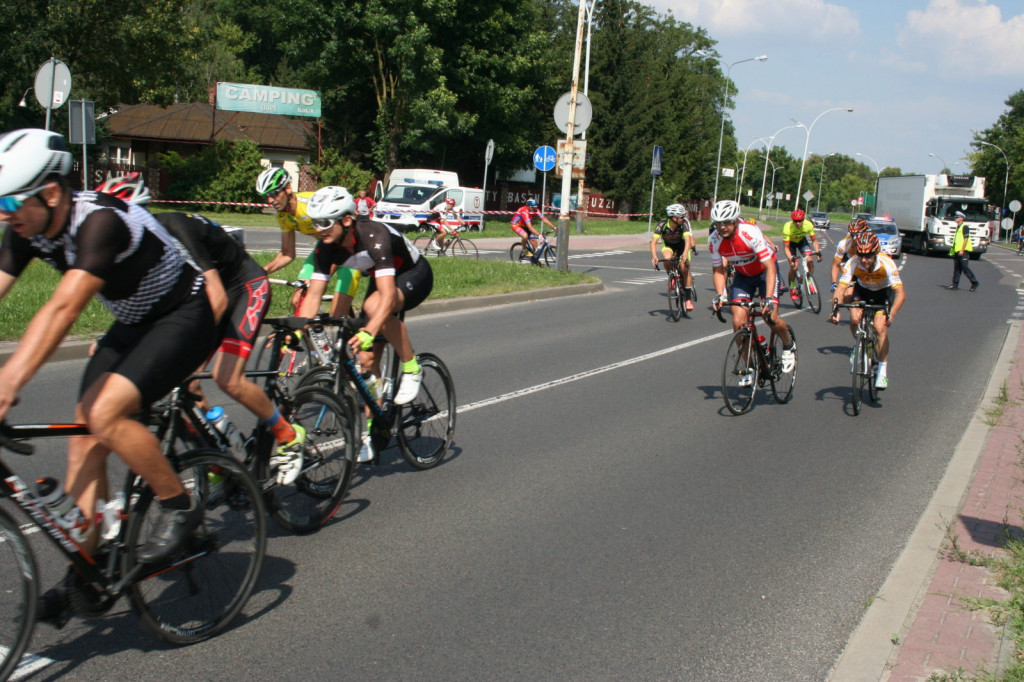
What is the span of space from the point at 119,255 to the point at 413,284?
299 cm

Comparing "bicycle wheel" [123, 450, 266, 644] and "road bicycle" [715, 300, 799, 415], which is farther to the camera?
"road bicycle" [715, 300, 799, 415]

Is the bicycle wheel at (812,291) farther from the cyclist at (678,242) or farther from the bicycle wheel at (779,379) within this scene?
the bicycle wheel at (779,379)

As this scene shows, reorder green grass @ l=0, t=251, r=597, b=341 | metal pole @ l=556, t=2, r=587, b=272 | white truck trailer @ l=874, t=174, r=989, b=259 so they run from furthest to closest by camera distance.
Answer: white truck trailer @ l=874, t=174, r=989, b=259 → metal pole @ l=556, t=2, r=587, b=272 → green grass @ l=0, t=251, r=597, b=341

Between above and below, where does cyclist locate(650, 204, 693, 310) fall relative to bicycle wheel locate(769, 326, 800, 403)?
above

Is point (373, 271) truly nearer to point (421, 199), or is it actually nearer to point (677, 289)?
point (677, 289)

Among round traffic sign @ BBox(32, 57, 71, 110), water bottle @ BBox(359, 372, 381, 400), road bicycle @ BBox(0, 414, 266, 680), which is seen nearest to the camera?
road bicycle @ BBox(0, 414, 266, 680)

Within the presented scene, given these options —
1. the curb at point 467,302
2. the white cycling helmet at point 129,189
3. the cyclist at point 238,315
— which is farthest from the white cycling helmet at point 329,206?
the curb at point 467,302

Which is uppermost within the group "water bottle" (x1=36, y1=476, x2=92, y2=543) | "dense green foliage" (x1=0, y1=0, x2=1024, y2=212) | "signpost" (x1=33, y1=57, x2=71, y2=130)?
"dense green foliage" (x1=0, y1=0, x2=1024, y2=212)

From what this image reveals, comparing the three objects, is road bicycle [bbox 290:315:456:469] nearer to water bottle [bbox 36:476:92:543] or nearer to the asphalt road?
the asphalt road

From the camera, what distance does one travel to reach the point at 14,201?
3.04m

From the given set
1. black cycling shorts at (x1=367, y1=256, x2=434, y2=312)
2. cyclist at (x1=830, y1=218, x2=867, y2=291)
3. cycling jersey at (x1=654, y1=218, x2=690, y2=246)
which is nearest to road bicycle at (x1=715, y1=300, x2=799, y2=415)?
cyclist at (x1=830, y1=218, x2=867, y2=291)

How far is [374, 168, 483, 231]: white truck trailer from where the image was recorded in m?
30.4

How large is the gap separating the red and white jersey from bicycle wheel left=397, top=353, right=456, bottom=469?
340 cm

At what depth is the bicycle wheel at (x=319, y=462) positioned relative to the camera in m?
4.84
